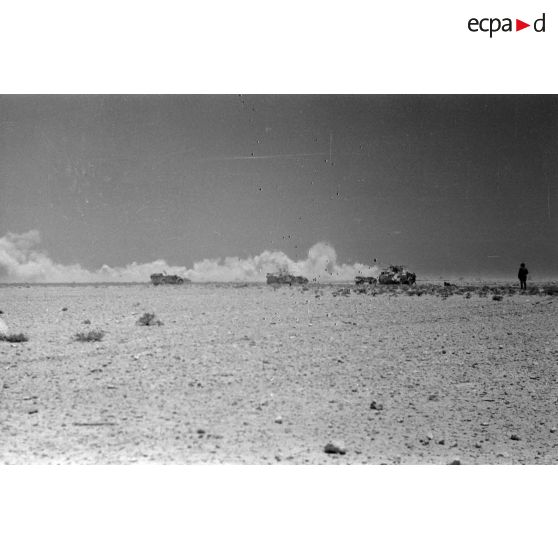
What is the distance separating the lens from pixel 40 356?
8484 mm

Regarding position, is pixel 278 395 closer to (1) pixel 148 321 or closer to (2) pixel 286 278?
(1) pixel 148 321

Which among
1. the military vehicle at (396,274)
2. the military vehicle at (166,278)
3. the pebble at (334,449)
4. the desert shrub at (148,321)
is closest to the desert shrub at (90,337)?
the desert shrub at (148,321)

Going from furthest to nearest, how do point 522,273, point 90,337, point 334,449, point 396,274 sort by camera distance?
1. point 396,274
2. point 90,337
3. point 522,273
4. point 334,449

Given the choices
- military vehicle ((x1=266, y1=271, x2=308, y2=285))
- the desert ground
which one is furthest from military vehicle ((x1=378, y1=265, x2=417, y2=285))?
military vehicle ((x1=266, y1=271, x2=308, y2=285))

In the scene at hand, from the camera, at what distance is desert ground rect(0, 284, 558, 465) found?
5449mm

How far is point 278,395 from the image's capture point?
678cm

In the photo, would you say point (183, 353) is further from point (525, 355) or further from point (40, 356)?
point (525, 355)

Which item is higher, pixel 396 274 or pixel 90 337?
pixel 396 274

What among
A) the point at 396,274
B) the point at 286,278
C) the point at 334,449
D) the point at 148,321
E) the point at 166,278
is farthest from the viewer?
the point at 166,278

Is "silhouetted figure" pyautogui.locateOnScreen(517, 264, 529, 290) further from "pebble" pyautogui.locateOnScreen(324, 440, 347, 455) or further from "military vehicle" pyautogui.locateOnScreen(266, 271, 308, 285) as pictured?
"pebble" pyautogui.locateOnScreen(324, 440, 347, 455)

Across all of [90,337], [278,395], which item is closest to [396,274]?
[278,395]

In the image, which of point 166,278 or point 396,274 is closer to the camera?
point 396,274

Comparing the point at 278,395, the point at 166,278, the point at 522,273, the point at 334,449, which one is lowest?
the point at 334,449

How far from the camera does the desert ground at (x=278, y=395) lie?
545 cm
